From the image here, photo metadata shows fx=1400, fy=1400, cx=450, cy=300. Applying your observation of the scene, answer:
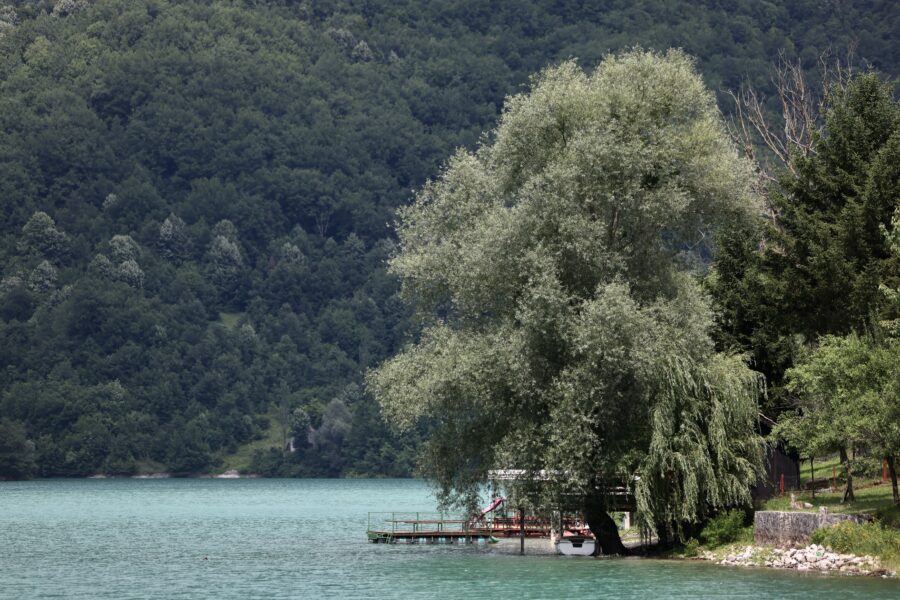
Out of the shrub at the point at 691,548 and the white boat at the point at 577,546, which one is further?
the white boat at the point at 577,546

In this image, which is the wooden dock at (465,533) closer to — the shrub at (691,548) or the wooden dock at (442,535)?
the wooden dock at (442,535)

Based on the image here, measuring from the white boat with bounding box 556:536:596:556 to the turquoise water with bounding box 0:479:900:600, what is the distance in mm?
1445

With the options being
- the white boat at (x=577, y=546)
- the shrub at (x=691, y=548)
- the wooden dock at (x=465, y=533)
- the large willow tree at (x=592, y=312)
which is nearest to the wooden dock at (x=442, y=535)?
the wooden dock at (x=465, y=533)

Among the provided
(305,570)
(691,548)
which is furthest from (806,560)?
(305,570)

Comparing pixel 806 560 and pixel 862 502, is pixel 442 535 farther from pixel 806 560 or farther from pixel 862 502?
pixel 806 560

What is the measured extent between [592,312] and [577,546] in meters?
14.0

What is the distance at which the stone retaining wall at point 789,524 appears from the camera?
48.5 metres

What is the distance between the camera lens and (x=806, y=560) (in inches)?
1898

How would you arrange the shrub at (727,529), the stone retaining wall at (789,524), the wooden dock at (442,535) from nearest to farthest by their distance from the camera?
1. the stone retaining wall at (789,524)
2. the shrub at (727,529)
3. the wooden dock at (442,535)

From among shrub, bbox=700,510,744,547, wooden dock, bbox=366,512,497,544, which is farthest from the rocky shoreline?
wooden dock, bbox=366,512,497,544

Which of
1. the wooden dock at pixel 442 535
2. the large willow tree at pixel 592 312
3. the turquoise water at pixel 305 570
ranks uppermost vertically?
the large willow tree at pixel 592 312

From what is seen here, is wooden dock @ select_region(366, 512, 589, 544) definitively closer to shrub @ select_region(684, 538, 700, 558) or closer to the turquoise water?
the turquoise water

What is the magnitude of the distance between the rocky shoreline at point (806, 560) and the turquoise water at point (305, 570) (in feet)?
2.98

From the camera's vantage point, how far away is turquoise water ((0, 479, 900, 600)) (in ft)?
151
